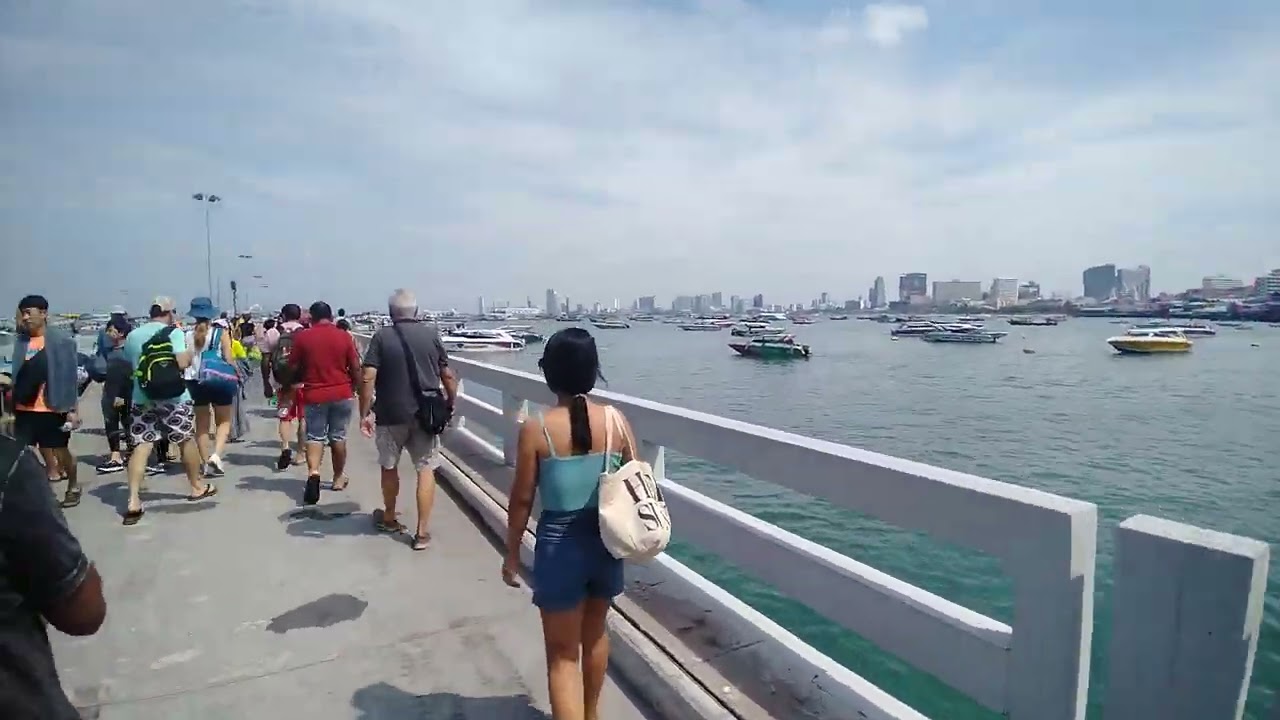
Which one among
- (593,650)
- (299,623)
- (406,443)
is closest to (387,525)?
(406,443)

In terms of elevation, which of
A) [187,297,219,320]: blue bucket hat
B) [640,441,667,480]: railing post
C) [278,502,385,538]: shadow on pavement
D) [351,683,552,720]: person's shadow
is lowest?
[278,502,385,538]: shadow on pavement

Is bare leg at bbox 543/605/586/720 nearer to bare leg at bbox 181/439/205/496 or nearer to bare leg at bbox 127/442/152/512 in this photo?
bare leg at bbox 127/442/152/512

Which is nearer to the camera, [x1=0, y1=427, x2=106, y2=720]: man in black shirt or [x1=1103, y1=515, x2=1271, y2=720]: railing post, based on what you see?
[x1=0, y1=427, x2=106, y2=720]: man in black shirt

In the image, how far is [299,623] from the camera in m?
4.06

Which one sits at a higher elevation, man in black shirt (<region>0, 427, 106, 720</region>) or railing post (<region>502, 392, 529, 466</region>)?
man in black shirt (<region>0, 427, 106, 720</region>)

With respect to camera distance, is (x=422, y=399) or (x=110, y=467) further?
(x=110, y=467)

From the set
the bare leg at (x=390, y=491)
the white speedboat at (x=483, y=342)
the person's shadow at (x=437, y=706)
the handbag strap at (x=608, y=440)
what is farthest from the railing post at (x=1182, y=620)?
the white speedboat at (x=483, y=342)

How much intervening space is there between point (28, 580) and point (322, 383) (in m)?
5.24

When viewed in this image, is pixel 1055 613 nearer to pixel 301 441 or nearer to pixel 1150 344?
pixel 301 441

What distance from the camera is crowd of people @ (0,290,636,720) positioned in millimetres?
1541

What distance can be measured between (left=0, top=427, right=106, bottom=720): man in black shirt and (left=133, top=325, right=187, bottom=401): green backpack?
5.37 meters

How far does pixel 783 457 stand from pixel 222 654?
3.08 metres

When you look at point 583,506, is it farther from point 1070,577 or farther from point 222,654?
point 222,654

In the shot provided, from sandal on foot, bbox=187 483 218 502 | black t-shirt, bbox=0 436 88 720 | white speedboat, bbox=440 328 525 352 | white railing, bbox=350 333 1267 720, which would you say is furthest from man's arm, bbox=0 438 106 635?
white speedboat, bbox=440 328 525 352
